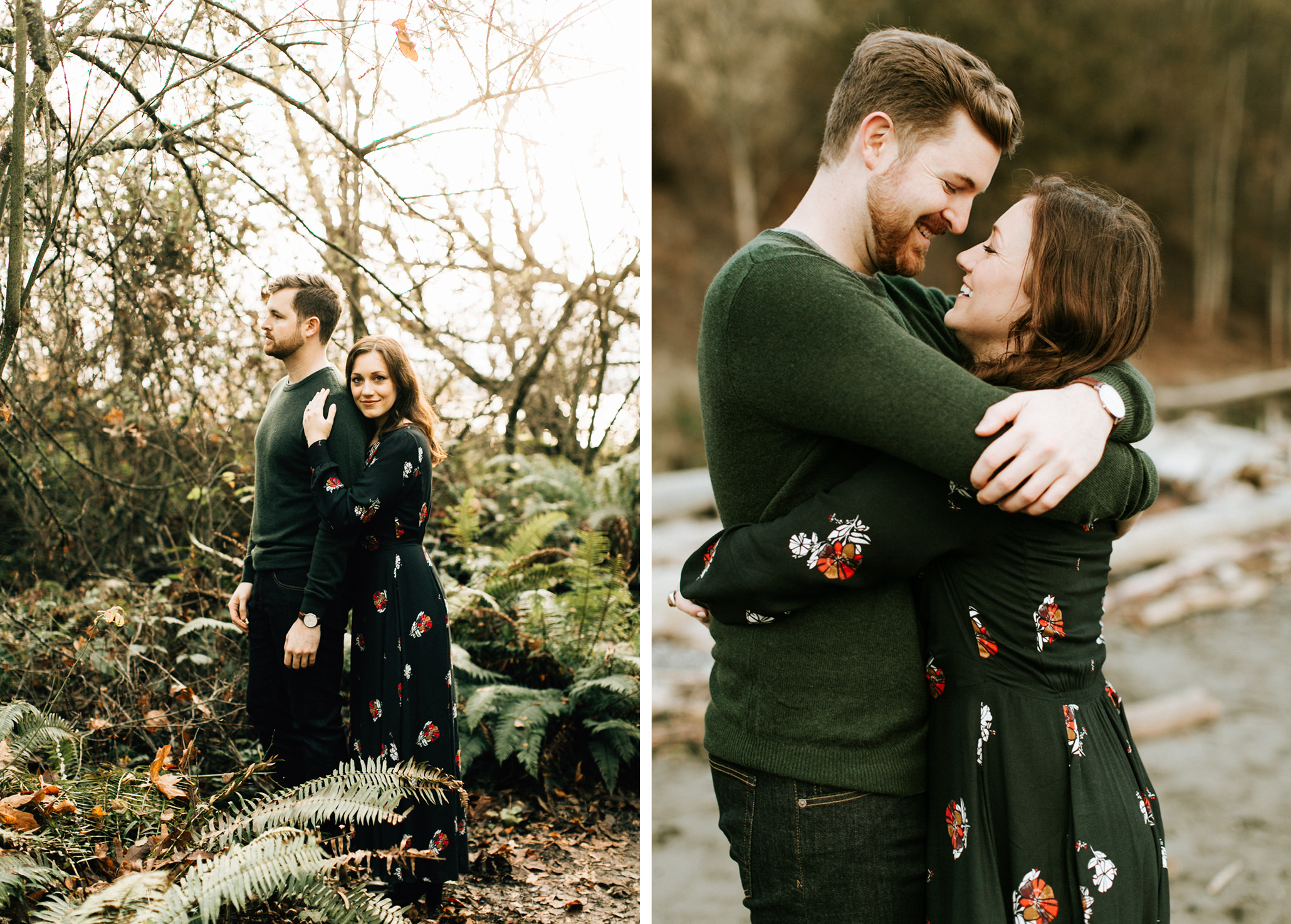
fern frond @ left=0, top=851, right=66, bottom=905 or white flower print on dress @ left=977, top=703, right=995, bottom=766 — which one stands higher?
white flower print on dress @ left=977, top=703, right=995, bottom=766

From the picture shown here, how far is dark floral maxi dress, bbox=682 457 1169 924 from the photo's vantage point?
1.05 metres

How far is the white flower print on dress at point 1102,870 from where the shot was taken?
1.05 metres

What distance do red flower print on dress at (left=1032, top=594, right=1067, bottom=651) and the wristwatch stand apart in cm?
25

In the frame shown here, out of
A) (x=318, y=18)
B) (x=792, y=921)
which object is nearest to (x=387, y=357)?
(x=318, y=18)

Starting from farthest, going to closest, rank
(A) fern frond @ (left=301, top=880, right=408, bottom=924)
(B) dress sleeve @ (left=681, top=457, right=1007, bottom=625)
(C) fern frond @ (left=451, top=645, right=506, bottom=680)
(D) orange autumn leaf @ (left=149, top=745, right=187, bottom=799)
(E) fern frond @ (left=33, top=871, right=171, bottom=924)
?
1. (C) fern frond @ (left=451, top=645, right=506, bottom=680)
2. (D) orange autumn leaf @ (left=149, top=745, right=187, bottom=799)
3. (A) fern frond @ (left=301, top=880, right=408, bottom=924)
4. (E) fern frond @ (left=33, top=871, right=171, bottom=924)
5. (B) dress sleeve @ (left=681, top=457, right=1007, bottom=625)

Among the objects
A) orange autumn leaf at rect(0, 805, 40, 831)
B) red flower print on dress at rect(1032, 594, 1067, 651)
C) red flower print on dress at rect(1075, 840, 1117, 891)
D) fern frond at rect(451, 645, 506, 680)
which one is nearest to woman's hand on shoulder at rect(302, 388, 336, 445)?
fern frond at rect(451, 645, 506, 680)

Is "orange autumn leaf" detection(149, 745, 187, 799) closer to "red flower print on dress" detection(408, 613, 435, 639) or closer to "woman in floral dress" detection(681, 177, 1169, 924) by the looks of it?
"red flower print on dress" detection(408, 613, 435, 639)

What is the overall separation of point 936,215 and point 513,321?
142 cm

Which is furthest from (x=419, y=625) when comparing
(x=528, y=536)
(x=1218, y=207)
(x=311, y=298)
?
Result: (x=1218, y=207)

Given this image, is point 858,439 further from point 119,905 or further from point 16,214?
point 16,214

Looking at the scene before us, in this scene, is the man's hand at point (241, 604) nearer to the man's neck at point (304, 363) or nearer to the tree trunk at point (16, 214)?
the man's neck at point (304, 363)

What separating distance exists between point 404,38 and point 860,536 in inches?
69.2

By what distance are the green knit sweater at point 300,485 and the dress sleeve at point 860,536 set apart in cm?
114

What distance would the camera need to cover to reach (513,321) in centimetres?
238
